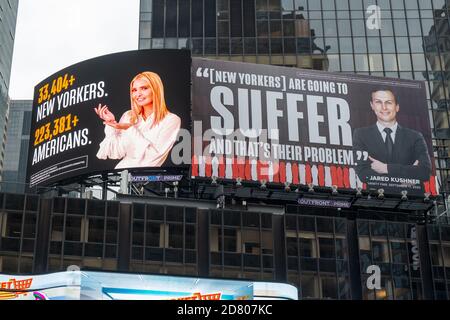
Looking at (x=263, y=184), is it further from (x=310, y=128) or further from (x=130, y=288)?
(x=130, y=288)

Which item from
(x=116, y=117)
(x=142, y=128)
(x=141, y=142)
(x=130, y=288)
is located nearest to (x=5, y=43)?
(x=116, y=117)

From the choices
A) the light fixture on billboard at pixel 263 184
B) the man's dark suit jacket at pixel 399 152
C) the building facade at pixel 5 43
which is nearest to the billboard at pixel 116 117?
the light fixture on billboard at pixel 263 184

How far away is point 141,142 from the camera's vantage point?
53.2 meters

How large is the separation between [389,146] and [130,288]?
30350 millimetres

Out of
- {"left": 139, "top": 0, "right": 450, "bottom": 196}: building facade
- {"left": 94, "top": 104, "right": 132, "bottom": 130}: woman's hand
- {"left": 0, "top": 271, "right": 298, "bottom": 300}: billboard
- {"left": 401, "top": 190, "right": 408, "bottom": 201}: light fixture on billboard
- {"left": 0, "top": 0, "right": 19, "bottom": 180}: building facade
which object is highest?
{"left": 0, "top": 0, "right": 19, "bottom": 180}: building facade

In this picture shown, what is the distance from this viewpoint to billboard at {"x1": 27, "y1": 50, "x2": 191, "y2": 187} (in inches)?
2082

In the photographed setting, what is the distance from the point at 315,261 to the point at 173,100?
16257 millimetres

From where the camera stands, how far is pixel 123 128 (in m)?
54.0

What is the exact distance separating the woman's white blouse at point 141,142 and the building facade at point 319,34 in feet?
95.8

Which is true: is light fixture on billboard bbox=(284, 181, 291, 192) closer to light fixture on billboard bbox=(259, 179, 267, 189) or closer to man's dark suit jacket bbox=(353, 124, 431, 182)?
light fixture on billboard bbox=(259, 179, 267, 189)

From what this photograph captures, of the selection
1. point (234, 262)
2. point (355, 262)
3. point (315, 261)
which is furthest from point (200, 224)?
point (355, 262)

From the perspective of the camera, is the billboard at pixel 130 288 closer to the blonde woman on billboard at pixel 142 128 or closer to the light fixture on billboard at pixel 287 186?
the light fixture on billboard at pixel 287 186

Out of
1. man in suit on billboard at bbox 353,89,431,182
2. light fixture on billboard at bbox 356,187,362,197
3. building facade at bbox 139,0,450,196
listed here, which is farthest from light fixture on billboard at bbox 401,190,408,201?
building facade at bbox 139,0,450,196
